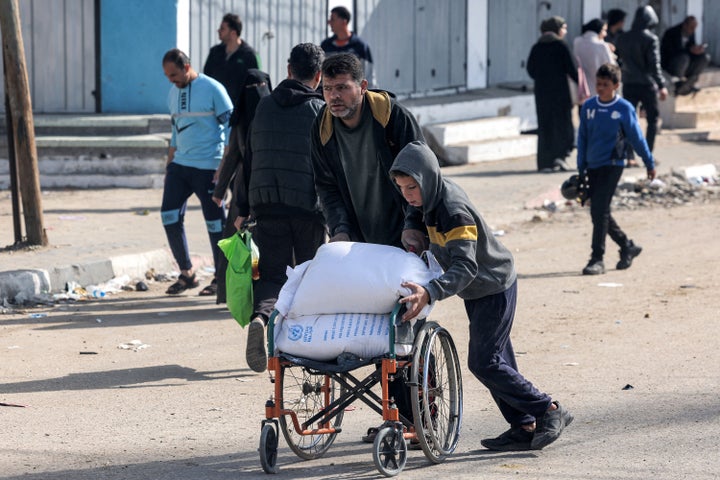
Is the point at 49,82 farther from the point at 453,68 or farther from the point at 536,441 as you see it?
the point at 536,441

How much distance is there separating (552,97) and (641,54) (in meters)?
1.37

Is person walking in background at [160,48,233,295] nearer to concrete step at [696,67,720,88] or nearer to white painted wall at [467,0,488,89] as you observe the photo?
white painted wall at [467,0,488,89]

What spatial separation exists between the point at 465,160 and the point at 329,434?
11.9 metres

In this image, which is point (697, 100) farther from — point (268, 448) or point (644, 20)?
point (268, 448)

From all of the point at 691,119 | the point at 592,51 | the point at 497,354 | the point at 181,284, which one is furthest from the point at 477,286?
the point at 691,119

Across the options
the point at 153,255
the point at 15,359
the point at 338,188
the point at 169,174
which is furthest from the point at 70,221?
the point at 338,188

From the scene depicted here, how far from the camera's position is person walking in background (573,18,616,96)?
55.4 ft

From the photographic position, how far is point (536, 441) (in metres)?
5.80

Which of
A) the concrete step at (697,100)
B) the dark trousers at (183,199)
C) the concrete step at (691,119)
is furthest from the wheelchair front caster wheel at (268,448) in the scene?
the concrete step at (697,100)

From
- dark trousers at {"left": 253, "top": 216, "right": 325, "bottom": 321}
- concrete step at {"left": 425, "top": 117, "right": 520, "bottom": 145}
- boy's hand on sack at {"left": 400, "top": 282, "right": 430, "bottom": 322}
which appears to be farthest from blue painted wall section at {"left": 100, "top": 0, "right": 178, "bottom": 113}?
boy's hand on sack at {"left": 400, "top": 282, "right": 430, "bottom": 322}

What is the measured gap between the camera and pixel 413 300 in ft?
17.3

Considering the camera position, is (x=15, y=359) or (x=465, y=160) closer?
(x=15, y=359)

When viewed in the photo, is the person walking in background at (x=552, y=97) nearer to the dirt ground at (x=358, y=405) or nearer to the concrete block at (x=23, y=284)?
the dirt ground at (x=358, y=405)

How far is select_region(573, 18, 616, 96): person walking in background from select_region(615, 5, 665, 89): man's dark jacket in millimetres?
243
